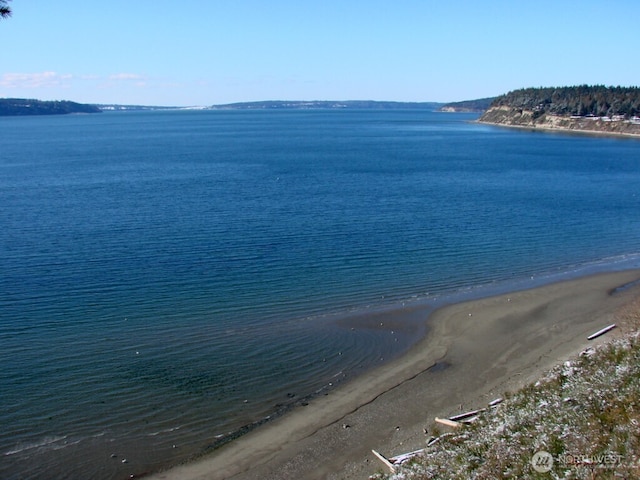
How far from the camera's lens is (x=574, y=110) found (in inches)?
5851

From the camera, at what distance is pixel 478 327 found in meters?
22.1

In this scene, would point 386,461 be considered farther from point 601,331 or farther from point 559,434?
point 601,331

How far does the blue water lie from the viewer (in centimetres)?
1616

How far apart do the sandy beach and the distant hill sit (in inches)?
4591

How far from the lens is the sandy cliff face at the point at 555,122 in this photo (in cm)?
13000

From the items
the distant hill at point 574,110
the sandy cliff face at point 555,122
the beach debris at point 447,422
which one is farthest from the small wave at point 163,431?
the distant hill at point 574,110

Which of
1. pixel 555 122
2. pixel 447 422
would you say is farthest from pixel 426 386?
pixel 555 122

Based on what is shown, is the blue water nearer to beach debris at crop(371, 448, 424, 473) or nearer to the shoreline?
beach debris at crop(371, 448, 424, 473)

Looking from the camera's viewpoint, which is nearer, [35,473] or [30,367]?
[35,473]

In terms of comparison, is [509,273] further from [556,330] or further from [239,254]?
[239,254]

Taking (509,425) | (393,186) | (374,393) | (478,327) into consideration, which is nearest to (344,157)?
(393,186)

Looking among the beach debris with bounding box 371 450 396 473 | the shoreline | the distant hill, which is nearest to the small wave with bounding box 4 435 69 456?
the beach debris with bounding box 371 450 396 473

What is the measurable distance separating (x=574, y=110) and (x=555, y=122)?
5.15 meters

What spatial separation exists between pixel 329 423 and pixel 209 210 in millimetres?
27410
